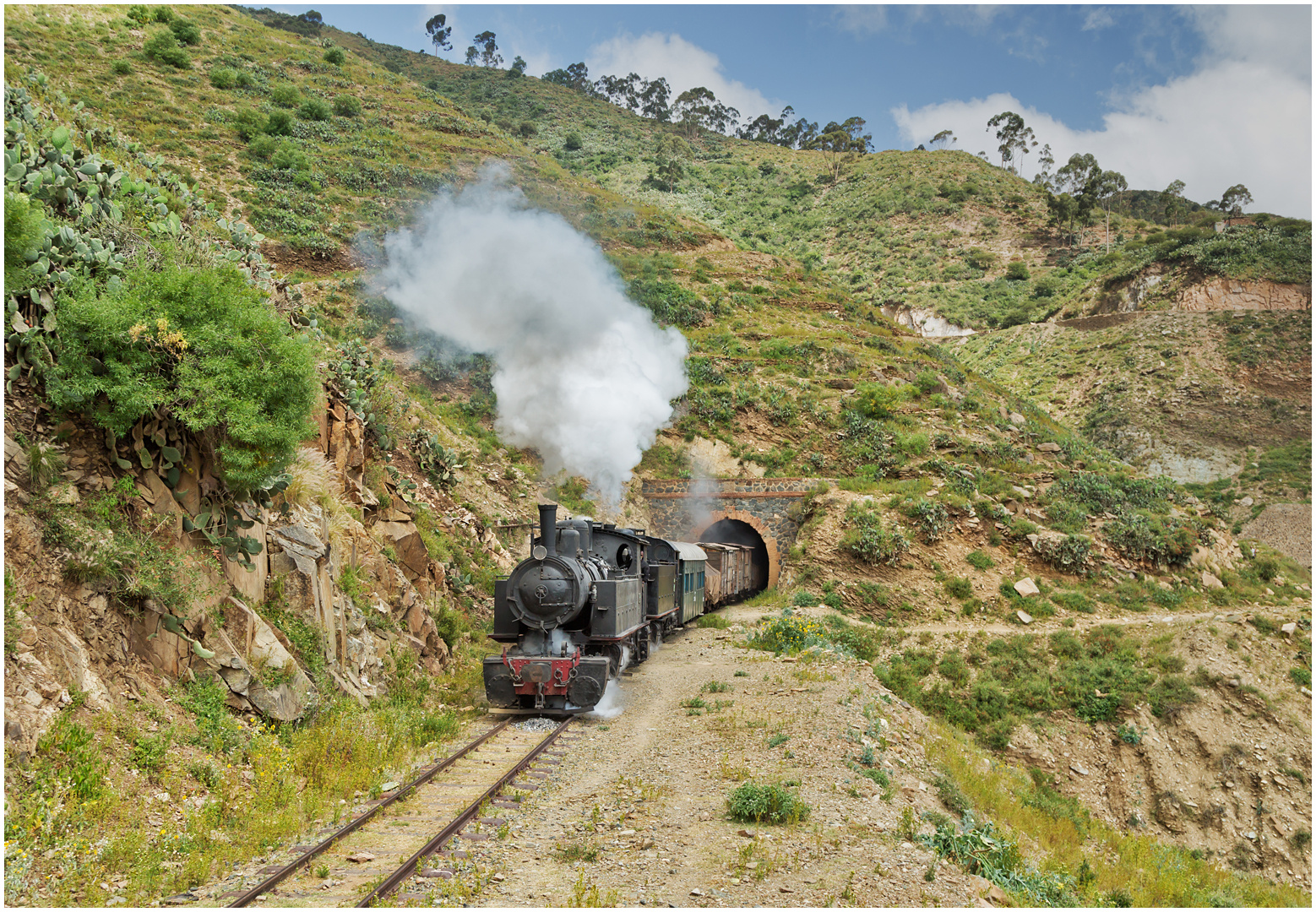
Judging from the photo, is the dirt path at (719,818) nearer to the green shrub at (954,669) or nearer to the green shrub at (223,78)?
the green shrub at (954,669)

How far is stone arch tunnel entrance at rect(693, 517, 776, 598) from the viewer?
3328 centimetres

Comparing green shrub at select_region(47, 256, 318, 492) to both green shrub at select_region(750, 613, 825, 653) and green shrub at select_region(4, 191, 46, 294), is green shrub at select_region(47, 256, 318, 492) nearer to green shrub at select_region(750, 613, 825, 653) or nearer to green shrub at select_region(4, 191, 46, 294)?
green shrub at select_region(4, 191, 46, 294)

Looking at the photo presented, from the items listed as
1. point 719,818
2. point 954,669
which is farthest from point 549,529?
point 954,669

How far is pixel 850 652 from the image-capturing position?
20.0 metres

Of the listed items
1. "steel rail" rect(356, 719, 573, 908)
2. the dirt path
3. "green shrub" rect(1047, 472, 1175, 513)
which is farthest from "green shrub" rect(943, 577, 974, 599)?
"steel rail" rect(356, 719, 573, 908)

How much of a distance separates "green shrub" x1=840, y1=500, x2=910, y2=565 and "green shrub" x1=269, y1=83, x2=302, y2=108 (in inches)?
1980

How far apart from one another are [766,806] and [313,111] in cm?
5986

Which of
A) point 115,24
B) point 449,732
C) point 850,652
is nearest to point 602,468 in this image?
point 850,652

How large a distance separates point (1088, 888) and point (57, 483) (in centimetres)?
1223

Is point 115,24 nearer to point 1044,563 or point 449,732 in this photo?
point 449,732

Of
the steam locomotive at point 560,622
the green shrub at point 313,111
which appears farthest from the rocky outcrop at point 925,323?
the steam locomotive at point 560,622

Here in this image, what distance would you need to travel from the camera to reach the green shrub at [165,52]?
49750 millimetres

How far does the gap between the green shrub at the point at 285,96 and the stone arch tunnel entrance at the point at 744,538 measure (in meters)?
44.8

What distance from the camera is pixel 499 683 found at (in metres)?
12.6
